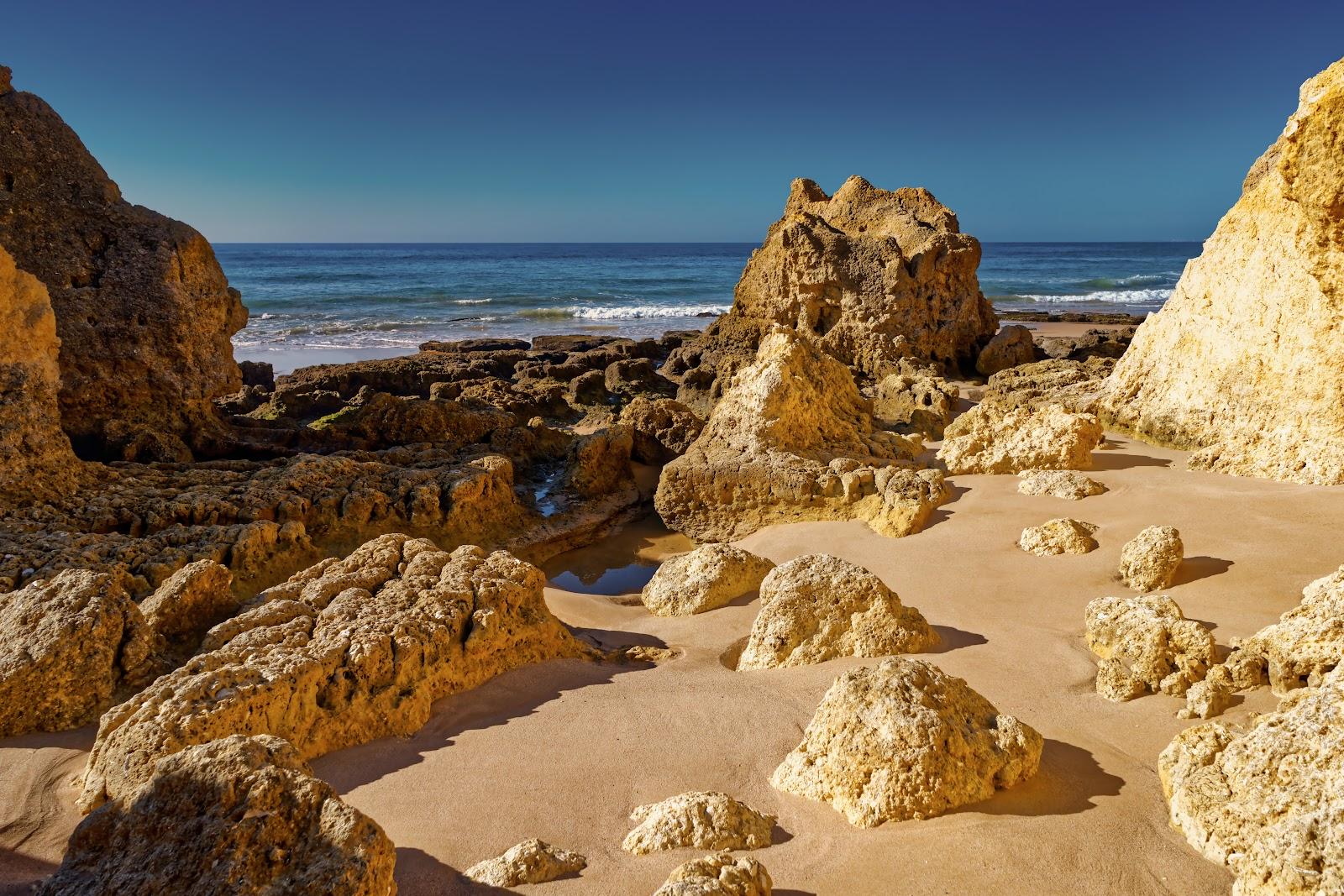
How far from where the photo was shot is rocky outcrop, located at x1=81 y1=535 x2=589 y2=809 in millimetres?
2840

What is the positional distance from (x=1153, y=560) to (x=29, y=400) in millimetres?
6747

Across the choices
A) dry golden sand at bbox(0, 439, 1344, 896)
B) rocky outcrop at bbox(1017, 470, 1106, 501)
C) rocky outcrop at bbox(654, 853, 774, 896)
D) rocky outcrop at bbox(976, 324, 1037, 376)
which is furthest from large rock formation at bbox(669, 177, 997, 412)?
rocky outcrop at bbox(654, 853, 774, 896)

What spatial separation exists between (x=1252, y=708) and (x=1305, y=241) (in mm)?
4298

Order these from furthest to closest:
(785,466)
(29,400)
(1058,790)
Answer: (785,466)
(29,400)
(1058,790)

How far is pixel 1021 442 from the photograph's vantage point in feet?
21.7

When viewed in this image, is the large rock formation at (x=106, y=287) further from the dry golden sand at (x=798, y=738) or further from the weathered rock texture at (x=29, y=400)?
the dry golden sand at (x=798, y=738)

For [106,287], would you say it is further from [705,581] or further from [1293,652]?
[1293,652]

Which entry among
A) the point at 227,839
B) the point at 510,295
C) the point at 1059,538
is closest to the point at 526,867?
the point at 227,839

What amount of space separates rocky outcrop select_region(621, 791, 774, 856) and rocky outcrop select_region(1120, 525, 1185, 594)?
2.79 metres

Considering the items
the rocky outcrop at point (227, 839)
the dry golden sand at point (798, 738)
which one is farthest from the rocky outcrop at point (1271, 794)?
the rocky outcrop at point (227, 839)

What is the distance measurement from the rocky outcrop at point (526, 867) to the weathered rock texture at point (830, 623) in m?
1.71

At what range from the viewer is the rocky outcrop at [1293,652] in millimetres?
2711

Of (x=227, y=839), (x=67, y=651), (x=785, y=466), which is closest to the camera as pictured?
(x=227, y=839)

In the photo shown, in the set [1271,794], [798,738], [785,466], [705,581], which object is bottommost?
[705,581]
